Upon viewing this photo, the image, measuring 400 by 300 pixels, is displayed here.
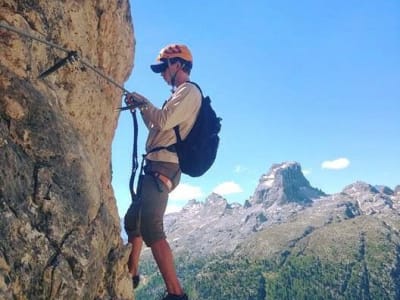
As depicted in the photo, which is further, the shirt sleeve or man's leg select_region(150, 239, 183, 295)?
man's leg select_region(150, 239, 183, 295)

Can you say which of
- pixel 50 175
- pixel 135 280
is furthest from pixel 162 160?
pixel 135 280

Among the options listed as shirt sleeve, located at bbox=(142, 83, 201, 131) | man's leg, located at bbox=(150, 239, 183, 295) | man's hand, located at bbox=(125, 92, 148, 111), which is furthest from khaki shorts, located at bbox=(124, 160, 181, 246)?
man's hand, located at bbox=(125, 92, 148, 111)

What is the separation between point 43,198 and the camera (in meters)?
6.24

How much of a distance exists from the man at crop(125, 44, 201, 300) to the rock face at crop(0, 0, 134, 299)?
2.26 ft

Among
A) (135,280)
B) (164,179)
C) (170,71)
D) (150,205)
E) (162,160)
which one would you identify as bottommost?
(135,280)

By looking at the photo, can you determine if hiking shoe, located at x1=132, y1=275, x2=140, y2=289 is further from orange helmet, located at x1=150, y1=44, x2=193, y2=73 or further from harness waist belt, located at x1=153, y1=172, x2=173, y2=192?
orange helmet, located at x1=150, y1=44, x2=193, y2=73

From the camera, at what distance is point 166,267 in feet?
25.8

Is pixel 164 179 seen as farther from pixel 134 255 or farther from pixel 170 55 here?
pixel 170 55

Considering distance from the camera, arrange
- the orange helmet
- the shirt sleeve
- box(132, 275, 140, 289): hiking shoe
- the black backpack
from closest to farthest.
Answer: the shirt sleeve, the black backpack, the orange helmet, box(132, 275, 140, 289): hiking shoe

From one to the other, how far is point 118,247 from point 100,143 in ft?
10.0

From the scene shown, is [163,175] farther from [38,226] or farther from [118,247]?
[38,226]

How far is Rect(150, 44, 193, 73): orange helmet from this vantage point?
8414 mm

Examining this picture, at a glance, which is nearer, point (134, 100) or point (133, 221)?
point (134, 100)

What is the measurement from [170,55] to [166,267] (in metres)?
3.73
